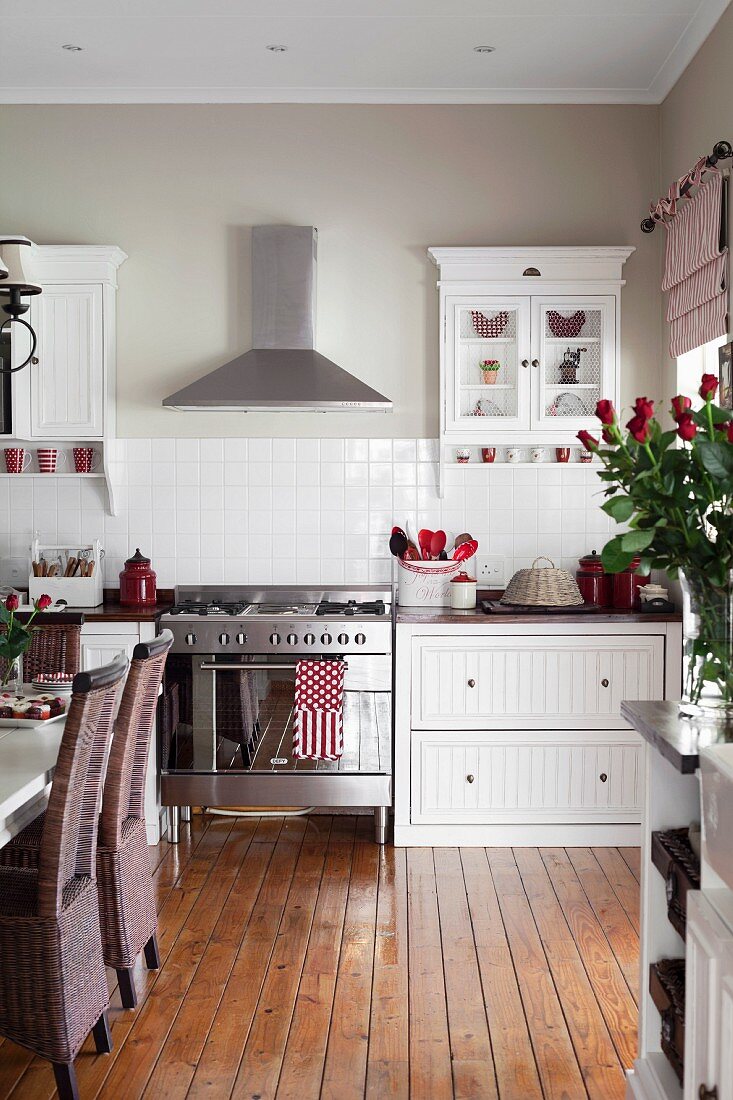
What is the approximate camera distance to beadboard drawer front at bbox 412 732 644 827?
4105 mm

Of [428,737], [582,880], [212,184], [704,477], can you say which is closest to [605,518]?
[428,737]

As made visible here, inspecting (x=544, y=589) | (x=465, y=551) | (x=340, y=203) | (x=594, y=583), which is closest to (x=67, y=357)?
(x=340, y=203)

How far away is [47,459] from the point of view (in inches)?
178

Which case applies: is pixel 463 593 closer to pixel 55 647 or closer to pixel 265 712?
pixel 265 712

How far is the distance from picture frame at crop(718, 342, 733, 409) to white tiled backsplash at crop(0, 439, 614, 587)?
1066 millimetres

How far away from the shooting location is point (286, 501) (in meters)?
4.64

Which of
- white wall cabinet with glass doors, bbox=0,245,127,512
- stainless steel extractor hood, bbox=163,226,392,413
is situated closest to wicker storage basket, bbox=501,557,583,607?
stainless steel extractor hood, bbox=163,226,392,413

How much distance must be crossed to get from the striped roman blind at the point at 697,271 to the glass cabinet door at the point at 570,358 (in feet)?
0.90

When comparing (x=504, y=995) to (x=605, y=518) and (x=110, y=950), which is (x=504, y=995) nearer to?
(x=110, y=950)

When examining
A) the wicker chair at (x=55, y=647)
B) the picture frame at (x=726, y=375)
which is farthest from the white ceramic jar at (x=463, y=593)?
the wicker chair at (x=55, y=647)

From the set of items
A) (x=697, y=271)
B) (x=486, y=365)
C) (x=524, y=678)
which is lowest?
(x=524, y=678)

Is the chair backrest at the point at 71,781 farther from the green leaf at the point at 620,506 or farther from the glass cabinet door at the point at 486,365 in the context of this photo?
the glass cabinet door at the point at 486,365

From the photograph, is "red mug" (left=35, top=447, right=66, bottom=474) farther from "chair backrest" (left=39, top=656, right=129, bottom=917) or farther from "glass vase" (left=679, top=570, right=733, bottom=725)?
"glass vase" (left=679, top=570, right=733, bottom=725)

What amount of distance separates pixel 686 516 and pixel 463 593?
232 cm
